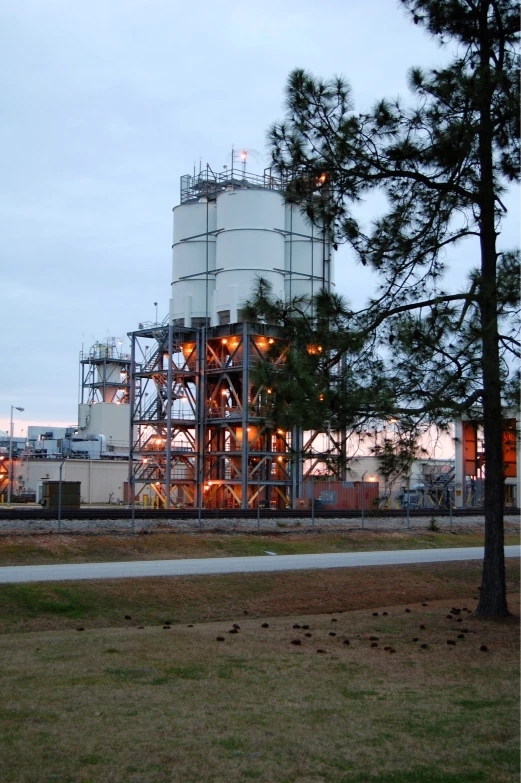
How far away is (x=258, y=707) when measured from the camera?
812 cm

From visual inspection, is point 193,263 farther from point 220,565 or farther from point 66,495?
point 220,565

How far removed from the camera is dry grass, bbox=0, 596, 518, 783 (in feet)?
21.1

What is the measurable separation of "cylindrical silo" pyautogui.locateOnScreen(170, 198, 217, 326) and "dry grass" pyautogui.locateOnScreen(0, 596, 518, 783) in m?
38.2

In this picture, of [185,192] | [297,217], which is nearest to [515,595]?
[297,217]

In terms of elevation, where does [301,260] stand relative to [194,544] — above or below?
above

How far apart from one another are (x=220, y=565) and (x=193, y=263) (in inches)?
1222

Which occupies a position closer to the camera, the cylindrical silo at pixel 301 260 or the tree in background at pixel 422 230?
the tree in background at pixel 422 230

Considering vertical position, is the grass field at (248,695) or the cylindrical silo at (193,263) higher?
the cylindrical silo at (193,263)

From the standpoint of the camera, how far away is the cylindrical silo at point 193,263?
50.7 meters

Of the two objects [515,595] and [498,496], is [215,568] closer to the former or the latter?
[515,595]

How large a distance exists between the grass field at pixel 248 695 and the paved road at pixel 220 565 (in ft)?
9.65

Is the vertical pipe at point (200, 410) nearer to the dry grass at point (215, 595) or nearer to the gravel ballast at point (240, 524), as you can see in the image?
the gravel ballast at point (240, 524)

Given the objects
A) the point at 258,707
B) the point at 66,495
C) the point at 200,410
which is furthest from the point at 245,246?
the point at 258,707

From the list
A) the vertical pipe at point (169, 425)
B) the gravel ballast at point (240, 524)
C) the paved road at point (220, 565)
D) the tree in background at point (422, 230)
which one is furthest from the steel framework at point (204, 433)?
the tree in background at point (422, 230)
